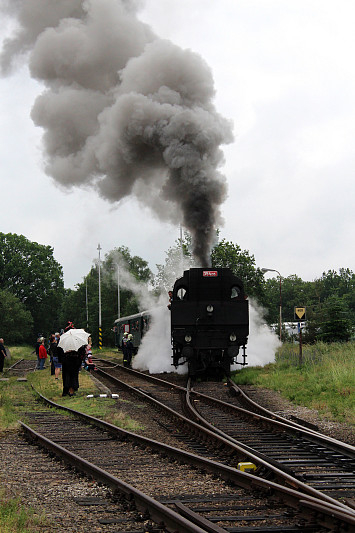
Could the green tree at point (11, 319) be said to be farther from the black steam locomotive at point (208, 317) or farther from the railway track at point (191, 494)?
the railway track at point (191, 494)

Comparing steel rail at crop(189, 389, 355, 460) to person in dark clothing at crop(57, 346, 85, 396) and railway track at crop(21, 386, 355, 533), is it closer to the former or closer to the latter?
railway track at crop(21, 386, 355, 533)

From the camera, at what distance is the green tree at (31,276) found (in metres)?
74.1

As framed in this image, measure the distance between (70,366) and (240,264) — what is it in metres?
23.9

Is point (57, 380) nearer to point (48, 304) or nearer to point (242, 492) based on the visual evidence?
point (242, 492)

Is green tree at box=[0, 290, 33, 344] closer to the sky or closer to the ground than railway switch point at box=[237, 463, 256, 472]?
closer to the sky

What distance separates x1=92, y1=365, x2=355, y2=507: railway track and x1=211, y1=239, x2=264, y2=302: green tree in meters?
24.5

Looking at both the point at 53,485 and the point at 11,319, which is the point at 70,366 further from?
the point at 11,319

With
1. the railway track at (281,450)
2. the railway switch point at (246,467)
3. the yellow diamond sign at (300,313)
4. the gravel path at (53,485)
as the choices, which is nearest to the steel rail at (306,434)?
the railway track at (281,450)

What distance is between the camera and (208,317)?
1627cm

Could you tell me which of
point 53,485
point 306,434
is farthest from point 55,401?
point 53,485

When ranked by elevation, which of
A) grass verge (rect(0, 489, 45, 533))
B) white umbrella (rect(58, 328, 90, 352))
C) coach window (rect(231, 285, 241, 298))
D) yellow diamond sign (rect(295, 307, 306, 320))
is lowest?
grass verge (rect(0, 489, 45, 533))

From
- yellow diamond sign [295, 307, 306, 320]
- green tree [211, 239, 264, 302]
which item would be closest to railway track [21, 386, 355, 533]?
yellow diamond sign [295, 307, 306, 320]

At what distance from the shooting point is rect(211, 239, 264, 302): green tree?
118 ft

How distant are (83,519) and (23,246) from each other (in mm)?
73499
